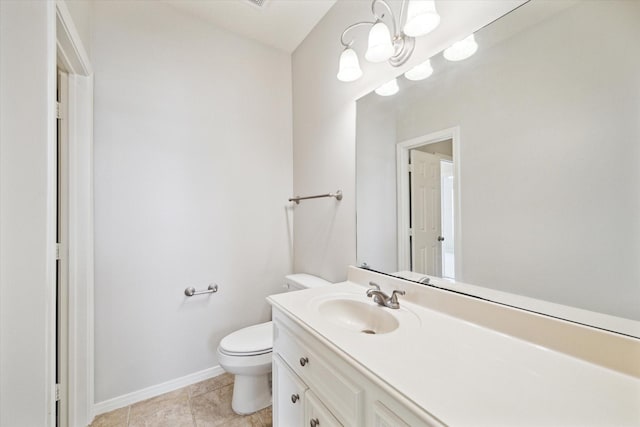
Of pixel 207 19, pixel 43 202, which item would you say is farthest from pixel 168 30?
pixel 43 202

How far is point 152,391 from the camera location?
1.65 m

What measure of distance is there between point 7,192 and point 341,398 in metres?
1.20

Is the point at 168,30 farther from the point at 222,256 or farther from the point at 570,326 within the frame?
the point at 570,326

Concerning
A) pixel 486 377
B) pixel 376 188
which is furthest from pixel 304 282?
pixel 486 377

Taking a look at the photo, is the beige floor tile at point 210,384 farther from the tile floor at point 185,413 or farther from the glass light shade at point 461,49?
the glass light shade at point 461,49

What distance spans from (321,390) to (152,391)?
4.86 feet

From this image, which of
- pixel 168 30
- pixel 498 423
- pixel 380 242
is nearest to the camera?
pixel 498 423

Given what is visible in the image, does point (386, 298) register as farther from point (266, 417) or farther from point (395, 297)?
point (266, 417)

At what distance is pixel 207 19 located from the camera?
1.87 meters

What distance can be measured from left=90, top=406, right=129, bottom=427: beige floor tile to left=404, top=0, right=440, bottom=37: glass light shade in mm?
2518

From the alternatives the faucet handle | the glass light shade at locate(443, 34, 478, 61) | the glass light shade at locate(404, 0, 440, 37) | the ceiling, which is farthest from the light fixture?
the faucet handle

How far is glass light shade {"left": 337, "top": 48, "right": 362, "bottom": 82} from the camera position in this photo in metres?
1.39

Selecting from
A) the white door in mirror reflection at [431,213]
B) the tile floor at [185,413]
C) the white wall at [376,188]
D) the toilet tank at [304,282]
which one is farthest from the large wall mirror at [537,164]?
the tile floor at [185,413]

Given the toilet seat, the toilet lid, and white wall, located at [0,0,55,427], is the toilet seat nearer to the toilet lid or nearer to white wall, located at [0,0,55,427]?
the toilet lid
